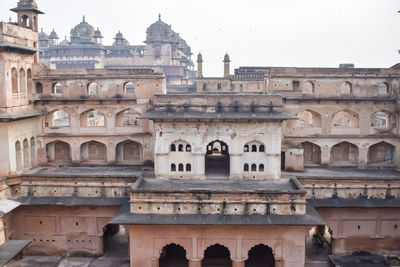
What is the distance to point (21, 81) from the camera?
27609 mm

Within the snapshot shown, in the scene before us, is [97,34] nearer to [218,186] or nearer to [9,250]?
[218,186]

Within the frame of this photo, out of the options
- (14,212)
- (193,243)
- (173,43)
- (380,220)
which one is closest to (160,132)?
(193,243)

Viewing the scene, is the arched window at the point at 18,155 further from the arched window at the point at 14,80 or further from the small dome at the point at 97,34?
the small dome at the point at 97,34

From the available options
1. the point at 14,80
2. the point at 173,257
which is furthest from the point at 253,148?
the point at 14,80

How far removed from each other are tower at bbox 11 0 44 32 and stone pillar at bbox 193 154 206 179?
14648mm

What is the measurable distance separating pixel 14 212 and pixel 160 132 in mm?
9659

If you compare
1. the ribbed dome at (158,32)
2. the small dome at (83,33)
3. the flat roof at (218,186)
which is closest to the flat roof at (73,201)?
the flat roof at (218,186)

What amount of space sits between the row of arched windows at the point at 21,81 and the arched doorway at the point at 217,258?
596 inches

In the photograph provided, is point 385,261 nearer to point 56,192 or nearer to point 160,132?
point 160,132

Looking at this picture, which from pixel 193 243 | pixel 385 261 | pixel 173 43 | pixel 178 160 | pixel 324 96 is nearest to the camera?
pixel 193 243

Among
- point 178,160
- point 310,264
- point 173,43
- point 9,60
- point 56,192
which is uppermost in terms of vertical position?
point 173,43

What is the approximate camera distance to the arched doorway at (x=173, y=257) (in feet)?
77.8

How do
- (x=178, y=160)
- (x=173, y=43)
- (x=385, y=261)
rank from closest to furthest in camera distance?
(x=385, y=261) < (x=178, y=160) < (x=173, y=43)

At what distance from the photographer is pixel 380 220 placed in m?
24.7
